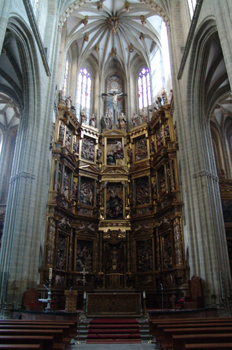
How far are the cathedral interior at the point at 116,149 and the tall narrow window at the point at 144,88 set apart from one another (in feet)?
0.43

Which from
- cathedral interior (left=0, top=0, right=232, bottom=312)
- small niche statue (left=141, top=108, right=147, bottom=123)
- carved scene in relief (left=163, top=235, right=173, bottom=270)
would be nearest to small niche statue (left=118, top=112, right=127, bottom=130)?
cathedral interior (left=0, top=0, right=232, bottom=312)

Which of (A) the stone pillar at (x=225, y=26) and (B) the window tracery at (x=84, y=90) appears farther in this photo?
(B) the window tracery at (x=84, y=90)

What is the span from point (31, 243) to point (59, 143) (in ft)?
27.3

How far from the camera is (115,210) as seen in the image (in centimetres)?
2336

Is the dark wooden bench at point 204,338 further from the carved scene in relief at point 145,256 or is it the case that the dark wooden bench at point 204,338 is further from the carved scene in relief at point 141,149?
the carved scene in relief at point 141,149

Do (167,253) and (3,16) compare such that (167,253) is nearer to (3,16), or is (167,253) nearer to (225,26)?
(225,26)

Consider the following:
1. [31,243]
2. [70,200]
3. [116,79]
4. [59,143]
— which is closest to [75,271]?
[70,200]

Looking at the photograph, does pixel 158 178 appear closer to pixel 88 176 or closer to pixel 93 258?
pixel 88 176

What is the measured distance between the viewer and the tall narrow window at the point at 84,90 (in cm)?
2657

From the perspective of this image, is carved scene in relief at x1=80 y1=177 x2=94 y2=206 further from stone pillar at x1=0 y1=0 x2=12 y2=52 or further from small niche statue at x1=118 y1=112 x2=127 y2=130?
stone pillar at x1=0 y1=0 x2=12 y2=52

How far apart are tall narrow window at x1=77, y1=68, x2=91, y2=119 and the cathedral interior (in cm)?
12

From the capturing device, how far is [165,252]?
1972cm

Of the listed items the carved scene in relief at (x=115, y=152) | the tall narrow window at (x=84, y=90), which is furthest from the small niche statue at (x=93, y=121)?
the carved scene in relief at (x=115, y=152)

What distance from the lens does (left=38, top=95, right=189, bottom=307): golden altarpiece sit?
18.7 metres
